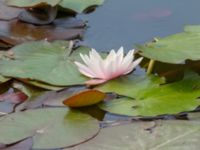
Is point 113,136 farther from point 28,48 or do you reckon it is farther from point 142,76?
point 28,48

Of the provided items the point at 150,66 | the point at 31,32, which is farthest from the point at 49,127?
the point at 31,32

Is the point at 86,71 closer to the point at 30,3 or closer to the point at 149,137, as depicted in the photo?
the point at 149,137

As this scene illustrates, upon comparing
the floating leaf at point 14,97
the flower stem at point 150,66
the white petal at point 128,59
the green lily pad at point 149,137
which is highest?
the white petal at point 128,59

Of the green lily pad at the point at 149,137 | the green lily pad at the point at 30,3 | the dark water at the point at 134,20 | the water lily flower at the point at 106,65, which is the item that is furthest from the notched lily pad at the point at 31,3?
the green lily pad at the point at 149,137

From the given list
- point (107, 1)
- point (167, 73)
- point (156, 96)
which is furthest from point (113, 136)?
point (107, 1)

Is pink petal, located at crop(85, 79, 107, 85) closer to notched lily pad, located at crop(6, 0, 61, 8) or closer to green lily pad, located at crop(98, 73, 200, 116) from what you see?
green lily pad, located at crop(98, 73, 200, 116)

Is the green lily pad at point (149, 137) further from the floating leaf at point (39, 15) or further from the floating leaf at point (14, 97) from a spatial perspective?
the floating leaf at point (39, 15)
